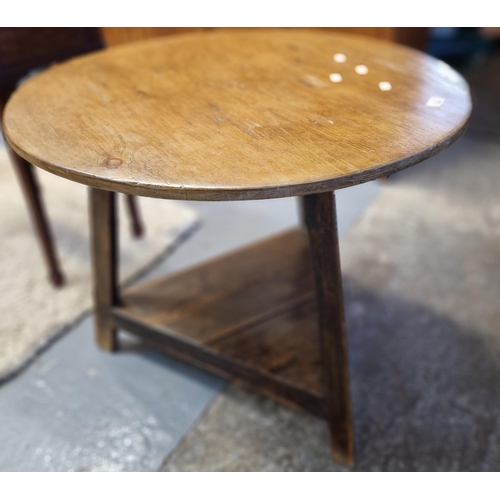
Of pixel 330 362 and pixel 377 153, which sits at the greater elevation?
pixel 377 153

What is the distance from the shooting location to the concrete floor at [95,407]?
3.31ft

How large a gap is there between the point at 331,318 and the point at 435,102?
A: 15.6 inches

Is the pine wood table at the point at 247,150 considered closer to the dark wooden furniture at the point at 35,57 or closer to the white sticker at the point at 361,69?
the white sticker at the point at 361,69

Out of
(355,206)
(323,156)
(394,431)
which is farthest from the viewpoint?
(355,206)

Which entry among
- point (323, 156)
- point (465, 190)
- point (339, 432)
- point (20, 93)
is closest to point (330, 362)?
point (339, 432)

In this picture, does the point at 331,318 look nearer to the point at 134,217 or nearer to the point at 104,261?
the point at 104,261

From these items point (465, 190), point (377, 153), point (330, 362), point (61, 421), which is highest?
point (377, 153)

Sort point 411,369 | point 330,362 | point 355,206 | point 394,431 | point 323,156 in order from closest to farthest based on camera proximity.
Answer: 1. point 323,156
2. point 330,362
3. point 394,431
4. point 411,369
5. point 355,206

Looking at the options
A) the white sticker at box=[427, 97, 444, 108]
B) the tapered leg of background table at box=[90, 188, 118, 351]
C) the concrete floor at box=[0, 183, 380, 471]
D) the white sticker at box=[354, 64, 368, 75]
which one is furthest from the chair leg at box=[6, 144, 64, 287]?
the white sticker at box=[427, 97, 444, 108]

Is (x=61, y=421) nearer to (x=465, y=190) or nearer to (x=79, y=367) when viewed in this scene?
(x=79, y=367)

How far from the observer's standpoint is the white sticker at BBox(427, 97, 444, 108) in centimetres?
82

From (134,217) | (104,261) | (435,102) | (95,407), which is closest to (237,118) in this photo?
(435,102)

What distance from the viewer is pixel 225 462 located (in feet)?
3.24
